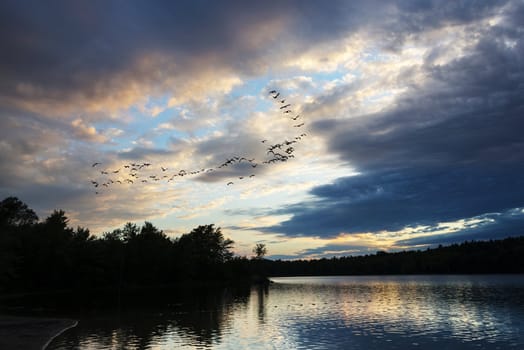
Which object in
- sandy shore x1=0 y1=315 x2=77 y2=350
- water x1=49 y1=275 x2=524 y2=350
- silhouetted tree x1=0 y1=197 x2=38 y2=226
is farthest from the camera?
silhouetted tree x1=0 y1=197 x2=38 y2=226

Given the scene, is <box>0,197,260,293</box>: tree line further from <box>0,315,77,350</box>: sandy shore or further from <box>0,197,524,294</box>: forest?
<box>0,315,77,350</box>: sandy shore

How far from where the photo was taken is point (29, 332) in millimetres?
43906

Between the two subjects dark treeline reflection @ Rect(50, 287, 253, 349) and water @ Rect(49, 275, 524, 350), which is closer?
water @ Rect(49, 275, 524, 350)

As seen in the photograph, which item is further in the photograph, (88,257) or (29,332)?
(88,257)

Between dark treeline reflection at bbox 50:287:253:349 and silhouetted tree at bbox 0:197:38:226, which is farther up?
silhouetted tree at bbox 0:197:38:226

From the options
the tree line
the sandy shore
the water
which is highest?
the tree line

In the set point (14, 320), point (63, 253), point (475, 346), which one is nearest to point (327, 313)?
point (475, 346)

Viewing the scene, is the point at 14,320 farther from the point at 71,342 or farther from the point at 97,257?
the point at 97,257

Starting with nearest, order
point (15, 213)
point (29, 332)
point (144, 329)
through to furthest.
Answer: point (29, 332), point (144, 329), point (15, 213)

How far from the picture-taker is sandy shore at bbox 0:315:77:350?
37.3 metres

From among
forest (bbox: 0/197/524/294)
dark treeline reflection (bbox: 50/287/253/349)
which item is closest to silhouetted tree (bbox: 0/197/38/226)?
forest (bbox: 0/197/524/294)

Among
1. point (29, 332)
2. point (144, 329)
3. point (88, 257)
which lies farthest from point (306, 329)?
point (88, 257)

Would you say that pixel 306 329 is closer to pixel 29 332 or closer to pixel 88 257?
pixel 29 332

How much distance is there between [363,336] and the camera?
4575 cm
